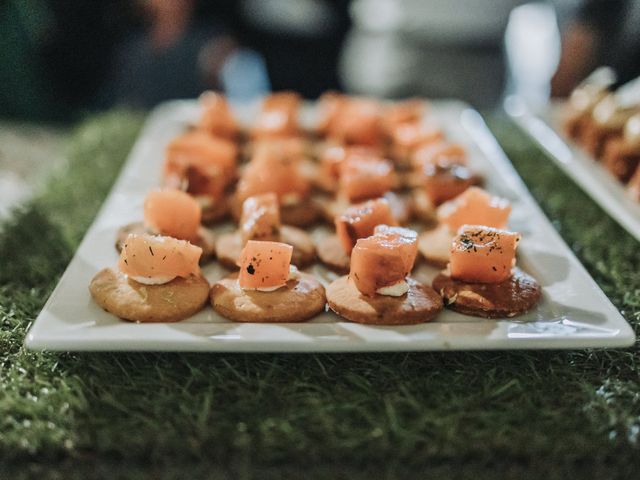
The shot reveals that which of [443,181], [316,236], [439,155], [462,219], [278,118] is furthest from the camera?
[278,118]

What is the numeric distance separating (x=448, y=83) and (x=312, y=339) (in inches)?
140

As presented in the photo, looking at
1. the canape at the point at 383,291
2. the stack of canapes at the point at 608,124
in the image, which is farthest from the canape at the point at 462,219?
the stack of canapes at the point at 608,124

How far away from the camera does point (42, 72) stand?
4.02 meters

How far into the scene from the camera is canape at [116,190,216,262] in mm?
1697

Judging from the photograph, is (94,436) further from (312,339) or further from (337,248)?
(337,248)

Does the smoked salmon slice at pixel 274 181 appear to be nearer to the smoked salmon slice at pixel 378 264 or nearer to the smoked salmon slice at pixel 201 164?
the smoked salmon slice at pixel 201 164

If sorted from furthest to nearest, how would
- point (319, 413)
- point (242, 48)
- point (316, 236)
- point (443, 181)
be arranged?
point (242, 48), point (443, 181), point (316, 236), point (319, 413)

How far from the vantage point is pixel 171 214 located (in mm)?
1697

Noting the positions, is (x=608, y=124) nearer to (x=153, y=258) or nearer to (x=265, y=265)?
(x=265, y=265)

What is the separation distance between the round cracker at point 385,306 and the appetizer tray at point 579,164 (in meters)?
0.63

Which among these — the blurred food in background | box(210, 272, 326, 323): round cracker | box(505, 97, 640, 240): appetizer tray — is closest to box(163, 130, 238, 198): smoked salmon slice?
box(210, 272, 326, 323): round cracker

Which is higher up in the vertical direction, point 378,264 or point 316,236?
point 378,264

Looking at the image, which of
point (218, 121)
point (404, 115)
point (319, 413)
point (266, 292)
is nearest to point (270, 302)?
point (266, 292)

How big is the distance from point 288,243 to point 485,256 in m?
0.50
